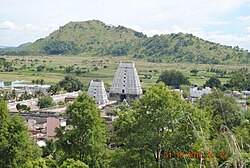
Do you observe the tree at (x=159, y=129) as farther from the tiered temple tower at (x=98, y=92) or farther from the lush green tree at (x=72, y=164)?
the tiered temple tower at (x=98, y=92)

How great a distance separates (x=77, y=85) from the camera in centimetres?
6319

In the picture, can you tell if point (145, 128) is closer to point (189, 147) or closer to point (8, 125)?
point (189, 147)

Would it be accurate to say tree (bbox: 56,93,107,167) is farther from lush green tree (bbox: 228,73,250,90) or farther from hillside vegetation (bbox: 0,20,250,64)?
hillside vegetation (bbox: 0,20,250,64)

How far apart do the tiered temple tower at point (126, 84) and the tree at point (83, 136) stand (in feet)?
122

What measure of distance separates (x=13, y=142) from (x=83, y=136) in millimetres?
2577

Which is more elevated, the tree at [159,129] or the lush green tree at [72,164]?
the tree at [159,129]

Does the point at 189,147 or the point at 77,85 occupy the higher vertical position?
the point at 189,147

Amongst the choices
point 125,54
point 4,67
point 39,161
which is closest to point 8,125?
point 39,161

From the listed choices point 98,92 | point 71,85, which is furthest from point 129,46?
point 98,92

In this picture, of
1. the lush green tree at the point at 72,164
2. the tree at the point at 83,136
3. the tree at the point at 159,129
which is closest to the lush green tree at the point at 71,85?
the tree at the point at 83,136

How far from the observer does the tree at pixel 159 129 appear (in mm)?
12984

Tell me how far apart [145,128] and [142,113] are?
62cm

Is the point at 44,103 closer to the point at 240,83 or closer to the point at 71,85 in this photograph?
the point at 71,85

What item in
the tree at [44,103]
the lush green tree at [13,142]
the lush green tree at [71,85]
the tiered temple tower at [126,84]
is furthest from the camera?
the lush green tree at [71,85]
